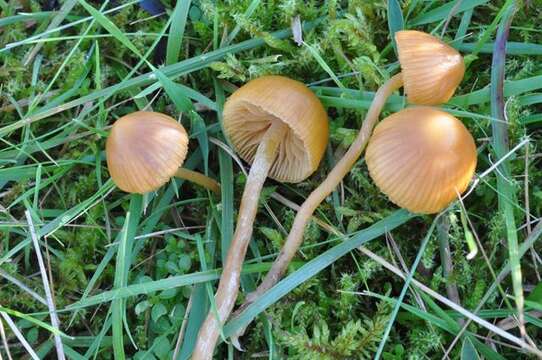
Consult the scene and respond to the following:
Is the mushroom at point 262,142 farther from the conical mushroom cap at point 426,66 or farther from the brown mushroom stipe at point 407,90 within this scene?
the conical mushroom cap at point 426,66

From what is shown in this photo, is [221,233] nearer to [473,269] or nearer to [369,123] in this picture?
[369,123]

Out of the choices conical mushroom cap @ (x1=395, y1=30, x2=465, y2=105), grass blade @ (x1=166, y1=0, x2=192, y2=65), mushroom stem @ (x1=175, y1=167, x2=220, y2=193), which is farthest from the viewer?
grass blade @ (x1=166, y1=0, x2=192, y2=65)

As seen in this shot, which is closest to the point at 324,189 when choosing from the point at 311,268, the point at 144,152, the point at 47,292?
the point at 311,268

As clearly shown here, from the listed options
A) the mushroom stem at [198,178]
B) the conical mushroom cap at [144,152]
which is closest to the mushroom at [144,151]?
the conical mushroom cap at [144,152]

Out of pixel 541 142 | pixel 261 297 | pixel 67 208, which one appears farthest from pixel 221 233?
pixel 541 142

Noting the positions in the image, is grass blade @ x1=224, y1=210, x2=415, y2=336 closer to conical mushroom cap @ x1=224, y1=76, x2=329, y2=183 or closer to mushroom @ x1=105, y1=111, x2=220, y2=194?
conical mushroom cap @ x1=224, y1=76, x2=329, y2=183

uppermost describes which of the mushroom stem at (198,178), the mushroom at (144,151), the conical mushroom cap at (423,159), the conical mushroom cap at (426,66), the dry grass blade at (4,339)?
the conical mushroom cap at (426,66)

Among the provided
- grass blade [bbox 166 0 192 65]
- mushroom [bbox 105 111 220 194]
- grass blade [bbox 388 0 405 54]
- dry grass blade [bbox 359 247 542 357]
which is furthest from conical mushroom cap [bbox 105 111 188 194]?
grass blade [bbox 388 0 405 54]
